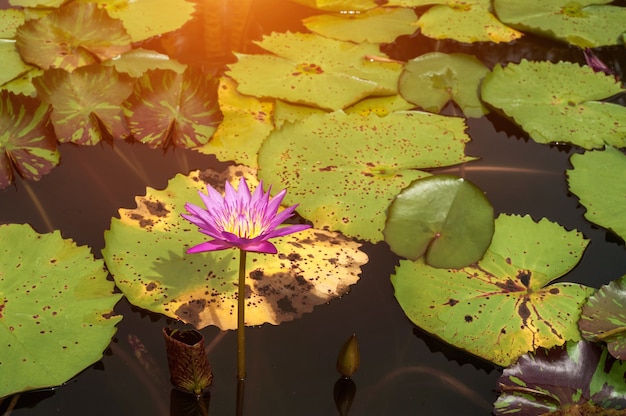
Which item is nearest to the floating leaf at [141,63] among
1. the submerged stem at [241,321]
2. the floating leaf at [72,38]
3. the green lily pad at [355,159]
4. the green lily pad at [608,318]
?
the floating leaf at [72,38]

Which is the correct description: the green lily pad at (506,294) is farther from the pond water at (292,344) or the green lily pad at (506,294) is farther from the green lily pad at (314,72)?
the green lily pad at (314,72)

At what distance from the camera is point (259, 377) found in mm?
→ 1591

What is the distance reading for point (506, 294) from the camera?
1787 mm

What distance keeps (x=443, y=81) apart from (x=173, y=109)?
1005mm

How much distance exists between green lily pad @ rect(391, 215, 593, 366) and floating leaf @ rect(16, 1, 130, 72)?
1517 mm

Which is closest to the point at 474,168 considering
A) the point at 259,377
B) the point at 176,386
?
the point at 259,377

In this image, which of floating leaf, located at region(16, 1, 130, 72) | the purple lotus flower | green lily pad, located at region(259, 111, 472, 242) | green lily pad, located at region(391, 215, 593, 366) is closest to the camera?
the purple lotus flower

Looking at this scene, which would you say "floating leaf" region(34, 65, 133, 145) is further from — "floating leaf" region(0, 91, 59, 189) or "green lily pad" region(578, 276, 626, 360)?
"green lily pad" region(578, 276, 626, 360)

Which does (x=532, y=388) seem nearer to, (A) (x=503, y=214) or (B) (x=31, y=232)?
(A) (x=503, y=214)

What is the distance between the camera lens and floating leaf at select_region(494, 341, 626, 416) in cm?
151

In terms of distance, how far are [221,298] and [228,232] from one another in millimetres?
385

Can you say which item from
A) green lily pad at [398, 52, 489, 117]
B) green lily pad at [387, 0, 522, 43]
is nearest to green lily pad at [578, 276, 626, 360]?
green lily pad at [398, 52, 489, 117]

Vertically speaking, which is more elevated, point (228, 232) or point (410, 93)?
point (228, 232)

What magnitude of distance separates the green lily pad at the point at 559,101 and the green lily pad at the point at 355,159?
228mm
